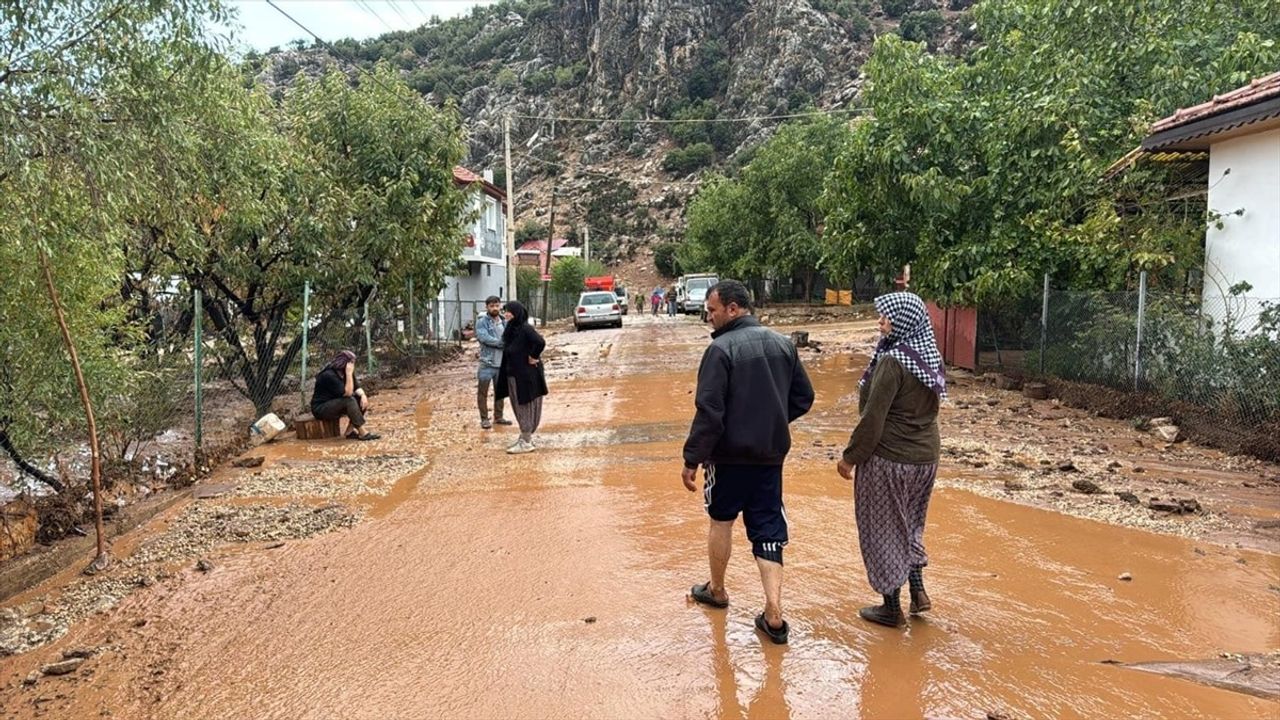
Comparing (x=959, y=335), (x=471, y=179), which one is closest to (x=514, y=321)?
(x=959, y=335)

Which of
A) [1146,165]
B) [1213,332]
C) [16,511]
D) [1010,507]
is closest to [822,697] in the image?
[1010,507]

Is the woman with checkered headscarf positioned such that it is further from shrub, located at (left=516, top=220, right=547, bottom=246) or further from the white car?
shrub, located at (left=516, top=220, right=547, bottom=246)

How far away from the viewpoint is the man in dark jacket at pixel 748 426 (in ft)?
13.3

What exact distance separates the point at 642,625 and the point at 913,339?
2059 millimetres

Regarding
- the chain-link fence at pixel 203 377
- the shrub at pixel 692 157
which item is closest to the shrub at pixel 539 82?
the shrub at pixel 692 157

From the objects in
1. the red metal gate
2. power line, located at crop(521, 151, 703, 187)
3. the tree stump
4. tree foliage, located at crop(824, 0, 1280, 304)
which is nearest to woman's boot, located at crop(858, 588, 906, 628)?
the tree stump

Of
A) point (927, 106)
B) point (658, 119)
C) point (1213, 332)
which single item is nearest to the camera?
point (1213, 332)

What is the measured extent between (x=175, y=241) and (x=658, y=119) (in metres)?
85.7

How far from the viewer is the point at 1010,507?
655 cm

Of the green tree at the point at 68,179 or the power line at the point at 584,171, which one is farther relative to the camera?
the power line at the point at 584,171

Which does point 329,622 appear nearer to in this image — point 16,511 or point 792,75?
point 16,511

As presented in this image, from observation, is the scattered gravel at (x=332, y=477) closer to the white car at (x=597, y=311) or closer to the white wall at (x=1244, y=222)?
the white wall at (x=1244, y=222)

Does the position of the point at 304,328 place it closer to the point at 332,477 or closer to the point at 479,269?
the point at 332,477

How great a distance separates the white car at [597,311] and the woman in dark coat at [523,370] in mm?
23454
